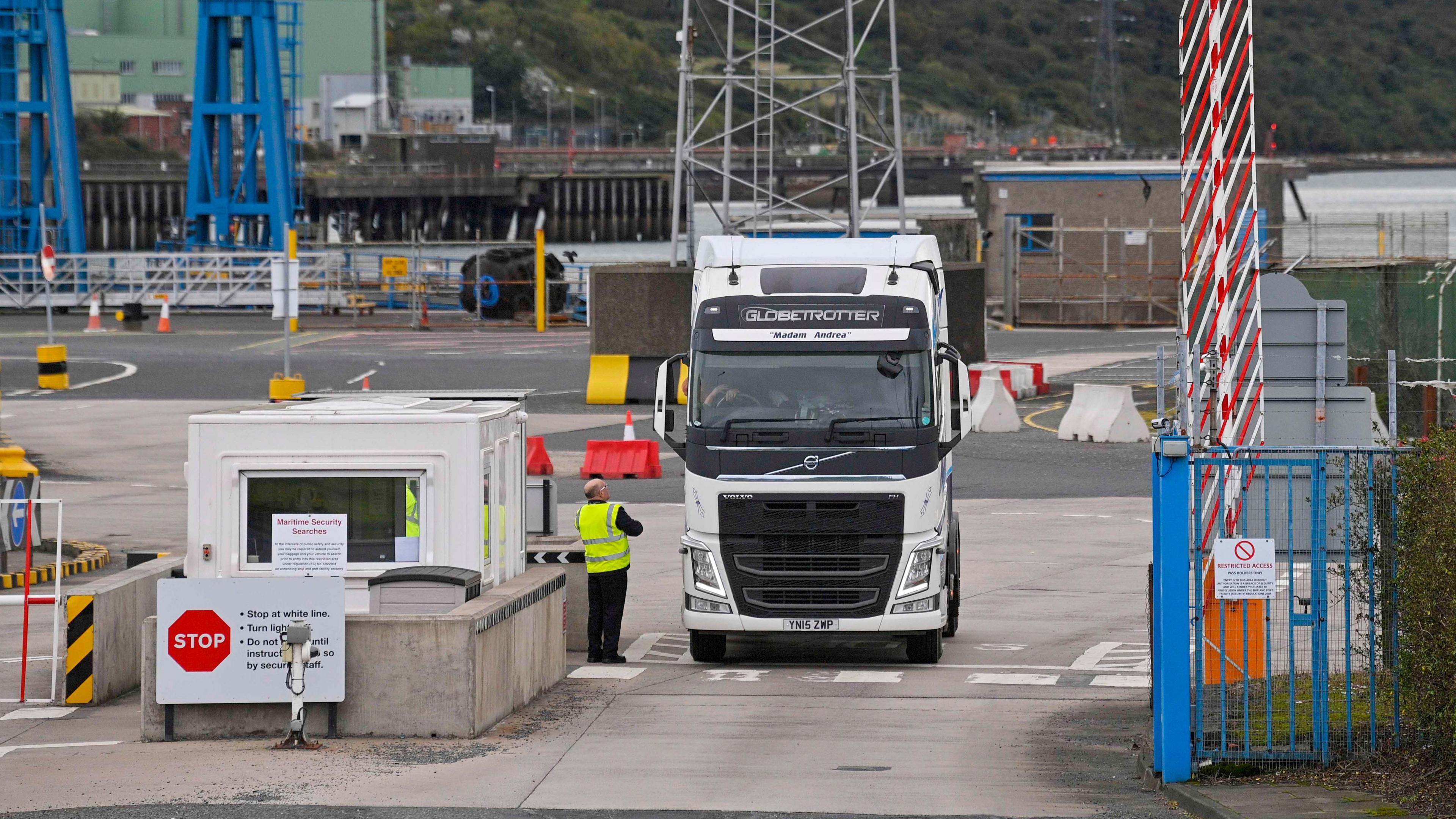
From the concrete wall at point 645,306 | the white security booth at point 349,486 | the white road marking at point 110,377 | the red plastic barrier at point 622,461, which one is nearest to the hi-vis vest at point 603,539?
the white security booth at point 349,486

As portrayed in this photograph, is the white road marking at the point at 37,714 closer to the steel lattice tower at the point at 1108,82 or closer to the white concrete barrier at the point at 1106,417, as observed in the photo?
the white concrete barrier at the point at 1106,417

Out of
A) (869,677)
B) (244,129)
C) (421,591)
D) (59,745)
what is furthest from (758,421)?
(244,129)

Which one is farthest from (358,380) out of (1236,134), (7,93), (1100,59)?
(1100,59)

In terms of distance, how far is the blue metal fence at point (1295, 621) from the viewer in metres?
9.85

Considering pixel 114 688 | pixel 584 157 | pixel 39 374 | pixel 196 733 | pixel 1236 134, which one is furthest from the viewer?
pixel 584 157

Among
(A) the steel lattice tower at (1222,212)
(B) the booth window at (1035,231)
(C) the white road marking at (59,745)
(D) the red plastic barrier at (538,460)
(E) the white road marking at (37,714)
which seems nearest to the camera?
(C) the white road marking at (59,745)

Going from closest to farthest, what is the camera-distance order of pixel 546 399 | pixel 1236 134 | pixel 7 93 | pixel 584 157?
pixel 1236 134
pixel 546 399
pixel 7 93
pixel 584 157

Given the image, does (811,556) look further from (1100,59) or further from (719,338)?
Result: (1100,59)

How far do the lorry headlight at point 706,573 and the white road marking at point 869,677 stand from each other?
1.06m

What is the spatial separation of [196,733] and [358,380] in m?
27.4

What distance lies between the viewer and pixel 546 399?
35812 millimetres

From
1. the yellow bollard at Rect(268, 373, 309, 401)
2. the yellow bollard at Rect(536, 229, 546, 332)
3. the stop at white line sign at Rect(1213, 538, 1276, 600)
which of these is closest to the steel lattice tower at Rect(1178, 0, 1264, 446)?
the stop at white line sign at Rect(1213, 538, 1276, 600)

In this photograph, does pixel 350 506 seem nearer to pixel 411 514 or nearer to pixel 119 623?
pixel 411 514

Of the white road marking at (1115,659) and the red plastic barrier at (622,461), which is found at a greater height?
the red plastic barrier at (622,461)
